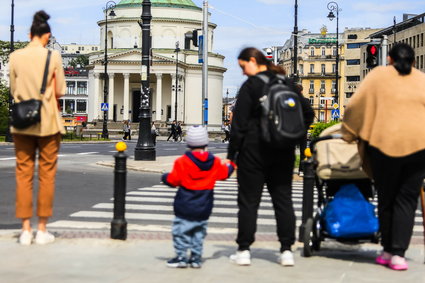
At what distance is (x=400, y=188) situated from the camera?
7152 mm

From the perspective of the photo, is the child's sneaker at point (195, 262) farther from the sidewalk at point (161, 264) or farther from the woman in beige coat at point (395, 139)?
the woman in beige coat at point (395, 139)

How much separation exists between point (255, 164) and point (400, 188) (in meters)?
1.24

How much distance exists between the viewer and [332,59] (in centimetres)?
16625

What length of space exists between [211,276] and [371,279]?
1.27 meters

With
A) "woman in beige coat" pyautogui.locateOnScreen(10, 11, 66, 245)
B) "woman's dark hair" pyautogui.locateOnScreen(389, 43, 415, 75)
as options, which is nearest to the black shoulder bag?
"woman in beige coat" pyautogui.locateOnScreen(10, 11, 66, 245)

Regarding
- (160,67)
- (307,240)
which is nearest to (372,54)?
(307,240)

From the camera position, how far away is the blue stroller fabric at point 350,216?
24.3ft

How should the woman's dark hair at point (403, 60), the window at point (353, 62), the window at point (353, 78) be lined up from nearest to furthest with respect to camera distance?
1. the woman's dark hair at point (403, 60)
2. the window at point (353, 78)
3. the window at point (353, 62)

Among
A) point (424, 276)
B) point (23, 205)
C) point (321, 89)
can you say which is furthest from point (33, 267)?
point (321, 89)

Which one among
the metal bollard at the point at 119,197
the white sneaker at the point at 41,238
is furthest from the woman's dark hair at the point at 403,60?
the white sneaker at the point at 41,238

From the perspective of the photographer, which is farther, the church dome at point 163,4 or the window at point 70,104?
the window at point 70,104

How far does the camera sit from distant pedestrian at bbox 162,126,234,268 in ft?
23.2

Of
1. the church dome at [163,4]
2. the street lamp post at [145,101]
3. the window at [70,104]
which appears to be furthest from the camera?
the window at [70,104]

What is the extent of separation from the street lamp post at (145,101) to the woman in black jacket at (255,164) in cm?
1808
